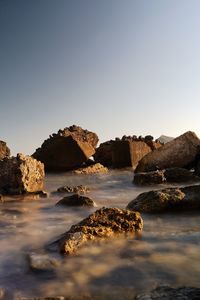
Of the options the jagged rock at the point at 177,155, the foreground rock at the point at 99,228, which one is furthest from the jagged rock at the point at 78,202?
the jagged rock at the point at 177,155

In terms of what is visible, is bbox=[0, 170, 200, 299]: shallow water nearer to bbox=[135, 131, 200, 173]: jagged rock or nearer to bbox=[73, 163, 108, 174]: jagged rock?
bbox=[135, 131, 200, 173]: jagged rock

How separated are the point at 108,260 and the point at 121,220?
89cm

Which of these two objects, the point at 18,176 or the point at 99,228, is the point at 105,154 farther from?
the point at 99,228

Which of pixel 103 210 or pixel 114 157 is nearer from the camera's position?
pixel 103 210

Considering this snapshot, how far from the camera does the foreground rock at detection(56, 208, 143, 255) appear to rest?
3070mm

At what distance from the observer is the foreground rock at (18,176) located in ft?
24.0

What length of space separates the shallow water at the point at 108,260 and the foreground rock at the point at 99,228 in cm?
10

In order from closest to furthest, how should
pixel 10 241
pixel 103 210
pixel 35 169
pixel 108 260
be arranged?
pixel 108 260 < pixel 10 241 < pixel 103 210 < pixel 35 169

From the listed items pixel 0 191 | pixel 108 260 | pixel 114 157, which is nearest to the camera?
pixel 108 260

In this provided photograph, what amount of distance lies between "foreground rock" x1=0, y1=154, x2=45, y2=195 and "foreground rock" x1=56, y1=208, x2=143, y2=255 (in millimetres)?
3766

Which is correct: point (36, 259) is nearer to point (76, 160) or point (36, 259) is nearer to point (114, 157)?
point (76, 160)

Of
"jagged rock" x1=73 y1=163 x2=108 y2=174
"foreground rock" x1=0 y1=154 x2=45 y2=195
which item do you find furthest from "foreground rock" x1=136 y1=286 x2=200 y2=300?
"jagged rock" x1=73 y1=163 x2=108 y2=174

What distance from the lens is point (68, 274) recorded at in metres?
2.53

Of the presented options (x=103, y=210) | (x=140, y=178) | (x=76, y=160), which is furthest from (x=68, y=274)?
(x=76, y=160)
